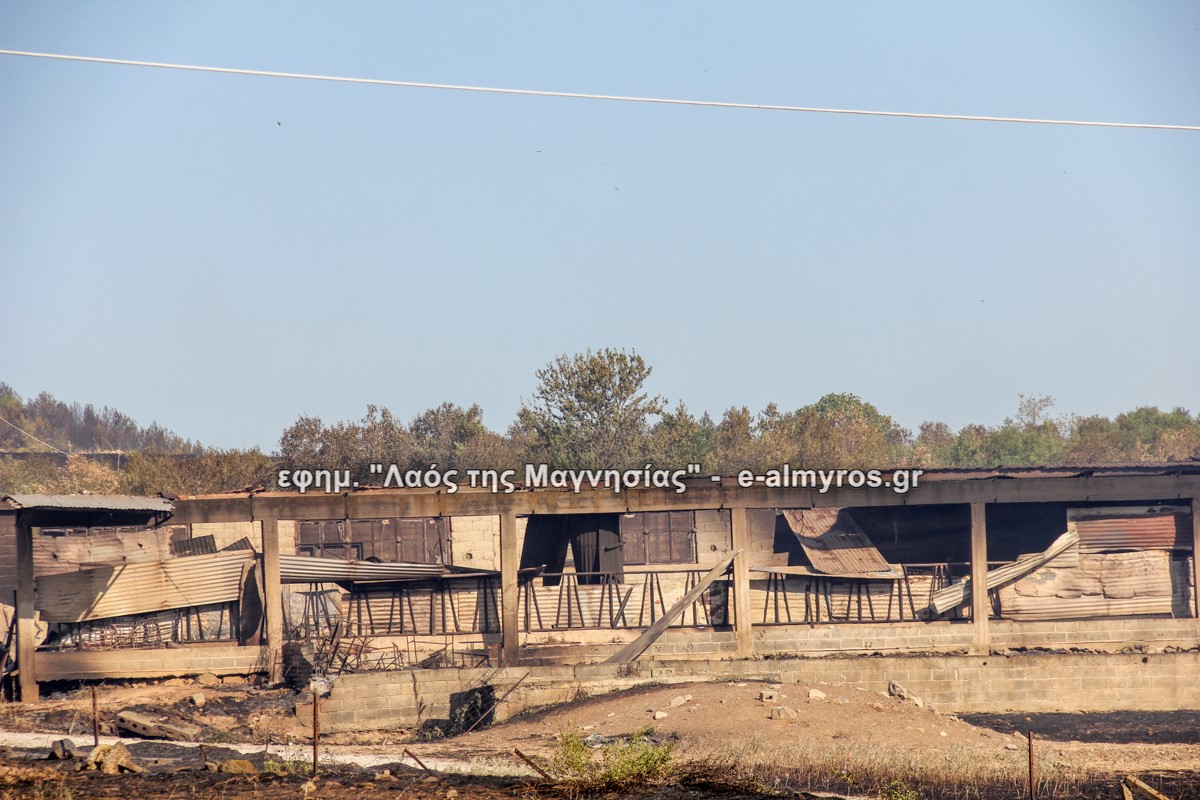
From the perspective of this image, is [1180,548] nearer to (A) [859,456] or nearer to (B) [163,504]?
(B) [163,504]

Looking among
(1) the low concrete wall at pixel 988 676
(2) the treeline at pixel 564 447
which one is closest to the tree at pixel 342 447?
(2) the treeline at pixel 564 447

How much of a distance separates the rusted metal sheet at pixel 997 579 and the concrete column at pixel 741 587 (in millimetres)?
5035

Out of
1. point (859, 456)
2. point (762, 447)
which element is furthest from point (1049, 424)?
point (762, 447)

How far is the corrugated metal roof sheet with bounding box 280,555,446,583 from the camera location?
1069 inches

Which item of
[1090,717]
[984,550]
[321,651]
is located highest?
[984,550]

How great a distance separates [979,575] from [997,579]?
4.52 feet

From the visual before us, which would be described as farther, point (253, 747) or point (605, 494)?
point (605, 494)

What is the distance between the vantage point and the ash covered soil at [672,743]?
44.9ft

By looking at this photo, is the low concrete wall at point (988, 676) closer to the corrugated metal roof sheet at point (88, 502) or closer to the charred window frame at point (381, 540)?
the corrugated metal roof sheet at point (88, 502)

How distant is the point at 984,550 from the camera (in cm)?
2745

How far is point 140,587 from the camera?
85.5 feet

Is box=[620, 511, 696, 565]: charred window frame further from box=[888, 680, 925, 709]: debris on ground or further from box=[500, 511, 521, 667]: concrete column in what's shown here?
box=[888, 680, 925, 709]: debris on ground

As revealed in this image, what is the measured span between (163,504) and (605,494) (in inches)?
396

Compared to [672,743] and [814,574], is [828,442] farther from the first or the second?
[672,743]
